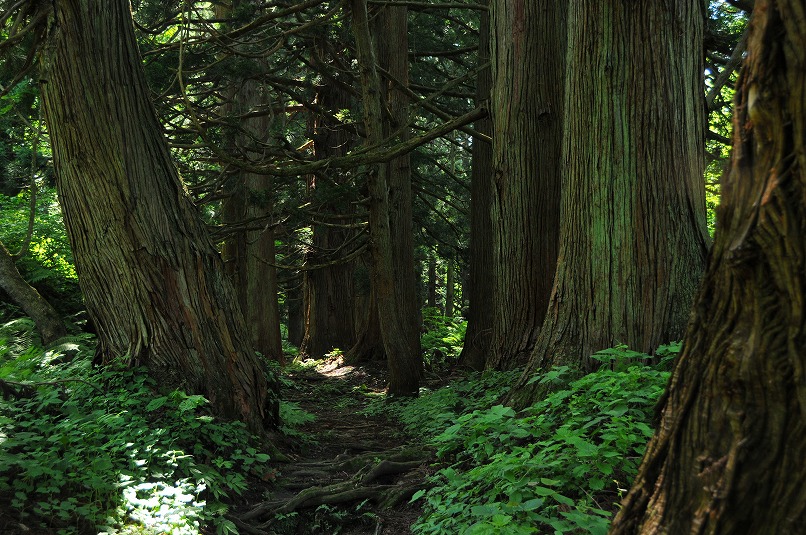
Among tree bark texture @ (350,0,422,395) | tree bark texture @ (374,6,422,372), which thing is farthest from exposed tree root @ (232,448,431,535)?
tree bark texture @ (374,6,422,372)

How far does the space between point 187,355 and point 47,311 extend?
2977mm

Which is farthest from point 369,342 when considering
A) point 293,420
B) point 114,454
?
point 114,454

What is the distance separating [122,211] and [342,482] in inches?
117

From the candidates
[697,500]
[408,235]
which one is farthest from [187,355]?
[408,235]

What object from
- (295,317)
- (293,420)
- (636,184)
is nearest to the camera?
(636,184)

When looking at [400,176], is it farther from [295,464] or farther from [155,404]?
[155,404]

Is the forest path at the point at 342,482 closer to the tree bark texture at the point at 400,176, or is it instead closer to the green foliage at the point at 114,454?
the green foliage at the point at 114,454

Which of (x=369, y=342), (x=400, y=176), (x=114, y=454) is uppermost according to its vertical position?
(x=400, y=176)

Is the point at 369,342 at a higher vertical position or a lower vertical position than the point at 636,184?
lower

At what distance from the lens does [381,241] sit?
8.84 m

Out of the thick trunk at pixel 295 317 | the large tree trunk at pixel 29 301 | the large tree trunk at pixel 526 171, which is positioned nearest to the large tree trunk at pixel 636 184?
the large tree trunk at pixel 526 171

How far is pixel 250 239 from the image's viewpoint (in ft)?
47.4

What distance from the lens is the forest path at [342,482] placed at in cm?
454

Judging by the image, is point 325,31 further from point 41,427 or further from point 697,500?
point 697,500
